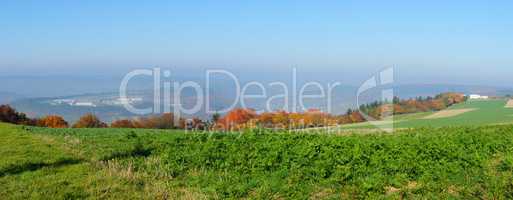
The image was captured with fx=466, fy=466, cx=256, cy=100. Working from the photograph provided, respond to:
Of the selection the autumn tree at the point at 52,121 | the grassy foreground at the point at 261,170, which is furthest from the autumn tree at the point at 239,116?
the autumn tree at the point at 52,121

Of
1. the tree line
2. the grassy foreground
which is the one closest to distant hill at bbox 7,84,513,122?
the tree line

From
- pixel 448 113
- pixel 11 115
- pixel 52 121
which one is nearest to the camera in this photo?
pixel 448 113

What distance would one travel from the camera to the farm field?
106ft

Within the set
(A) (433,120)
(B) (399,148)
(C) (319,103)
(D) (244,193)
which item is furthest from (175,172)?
(A) (433,120)

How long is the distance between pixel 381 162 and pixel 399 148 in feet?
6.37

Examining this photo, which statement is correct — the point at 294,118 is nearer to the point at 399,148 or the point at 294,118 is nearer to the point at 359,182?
the point at 399,148

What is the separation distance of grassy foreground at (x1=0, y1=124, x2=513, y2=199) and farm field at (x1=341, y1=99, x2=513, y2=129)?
16790mm

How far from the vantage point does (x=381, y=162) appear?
11.5m

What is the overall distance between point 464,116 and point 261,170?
99.9 feet

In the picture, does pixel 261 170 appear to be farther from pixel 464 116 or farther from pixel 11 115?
pixel 11 115

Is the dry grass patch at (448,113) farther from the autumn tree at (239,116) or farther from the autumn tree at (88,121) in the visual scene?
the autumn tree at (88,121)

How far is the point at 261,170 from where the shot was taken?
11.2m

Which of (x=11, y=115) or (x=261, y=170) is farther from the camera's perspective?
(x=11, y=115)

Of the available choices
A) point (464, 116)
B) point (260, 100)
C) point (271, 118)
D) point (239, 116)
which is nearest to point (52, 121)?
point (239, 116)
